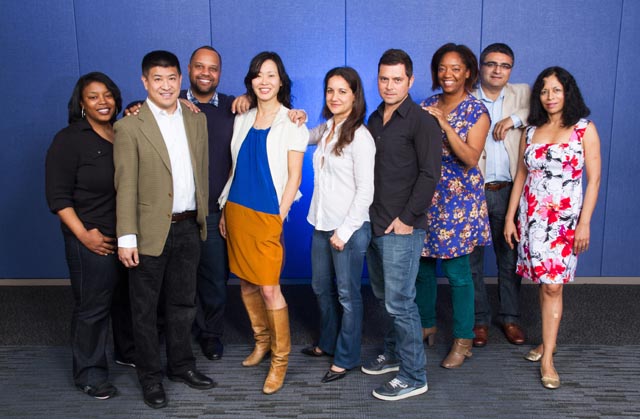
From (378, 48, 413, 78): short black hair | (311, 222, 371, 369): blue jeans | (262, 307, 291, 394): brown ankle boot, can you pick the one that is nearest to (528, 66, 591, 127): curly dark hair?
(378, 48, 413, 78): short black hair

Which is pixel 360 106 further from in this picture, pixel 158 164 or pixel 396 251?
pixel 158 164

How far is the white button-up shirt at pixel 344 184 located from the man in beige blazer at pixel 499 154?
94 cm

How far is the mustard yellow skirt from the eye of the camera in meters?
2.54

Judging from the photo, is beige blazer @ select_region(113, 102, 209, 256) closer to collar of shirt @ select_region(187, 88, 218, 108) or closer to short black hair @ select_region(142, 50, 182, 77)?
short black hair @ select_region(142, 50, 182, 77)

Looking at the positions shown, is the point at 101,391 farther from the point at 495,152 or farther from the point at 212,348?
the point at 495,152

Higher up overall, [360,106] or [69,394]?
[360,106]

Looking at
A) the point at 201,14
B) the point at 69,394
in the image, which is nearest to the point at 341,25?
the point at 201,14

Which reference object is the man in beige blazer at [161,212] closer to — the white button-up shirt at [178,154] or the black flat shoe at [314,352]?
the white button-up shirt at [178,154]

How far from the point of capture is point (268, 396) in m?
2.63

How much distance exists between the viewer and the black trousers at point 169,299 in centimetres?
251

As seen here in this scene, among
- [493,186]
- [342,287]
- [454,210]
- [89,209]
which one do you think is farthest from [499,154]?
[89,209]

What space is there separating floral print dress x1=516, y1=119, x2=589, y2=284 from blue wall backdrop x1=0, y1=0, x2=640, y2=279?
1646 mm

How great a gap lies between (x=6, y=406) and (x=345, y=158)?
192 centimetres

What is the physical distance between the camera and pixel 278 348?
8.82 ft
